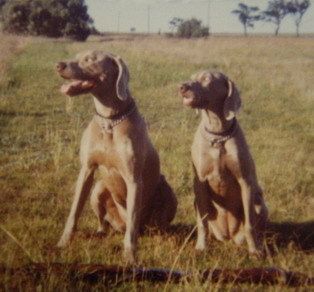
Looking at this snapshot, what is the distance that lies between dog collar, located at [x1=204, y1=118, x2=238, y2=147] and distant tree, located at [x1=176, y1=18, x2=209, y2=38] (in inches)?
1976

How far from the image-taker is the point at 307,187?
703cm

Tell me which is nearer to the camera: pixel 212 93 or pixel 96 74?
pixel 96 74

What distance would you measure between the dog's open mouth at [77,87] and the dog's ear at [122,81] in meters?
0.24

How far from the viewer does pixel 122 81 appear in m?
4.41

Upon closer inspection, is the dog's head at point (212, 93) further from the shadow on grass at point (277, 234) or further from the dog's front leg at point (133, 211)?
the shadow on grass at point (277, 234)

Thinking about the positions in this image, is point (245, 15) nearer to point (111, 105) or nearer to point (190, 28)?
point (190, 28)

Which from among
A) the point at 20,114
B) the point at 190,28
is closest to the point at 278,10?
the point at 190,28

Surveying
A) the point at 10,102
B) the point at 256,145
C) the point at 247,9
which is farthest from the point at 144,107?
the point at 247,9

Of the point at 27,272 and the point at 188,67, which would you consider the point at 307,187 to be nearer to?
the point at 27,272

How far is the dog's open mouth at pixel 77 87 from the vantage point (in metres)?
4.38

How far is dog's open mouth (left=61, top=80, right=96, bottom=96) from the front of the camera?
172 inches

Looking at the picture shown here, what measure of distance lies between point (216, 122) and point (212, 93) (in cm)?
25

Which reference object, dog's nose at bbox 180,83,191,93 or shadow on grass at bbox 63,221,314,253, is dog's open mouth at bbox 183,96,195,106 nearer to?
dog's nose at bbox 180,83,191,93

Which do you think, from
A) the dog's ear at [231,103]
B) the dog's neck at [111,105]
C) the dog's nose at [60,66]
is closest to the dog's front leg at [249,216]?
the dog's ear at [231,103]
